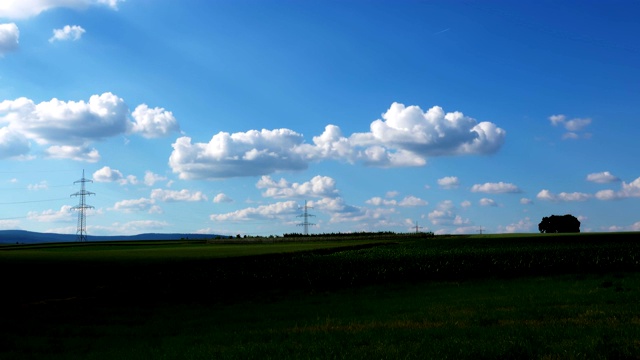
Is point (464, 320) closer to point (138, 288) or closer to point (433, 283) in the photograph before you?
point (433, 283)

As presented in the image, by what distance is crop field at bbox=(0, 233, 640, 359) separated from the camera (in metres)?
16.2

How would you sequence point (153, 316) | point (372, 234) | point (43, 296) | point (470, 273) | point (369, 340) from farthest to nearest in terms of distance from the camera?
point (372, 234), point (470, 273), point (43, 296), point (153, 316), point (369, 340)

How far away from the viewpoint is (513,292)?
105 ft

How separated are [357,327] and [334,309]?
323 inches

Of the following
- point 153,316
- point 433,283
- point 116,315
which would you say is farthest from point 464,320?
point 433,283

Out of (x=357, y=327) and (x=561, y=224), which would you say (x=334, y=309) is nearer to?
(x=357, y=327)

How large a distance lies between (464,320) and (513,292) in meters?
12.8

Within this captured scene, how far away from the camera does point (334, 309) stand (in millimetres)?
28391

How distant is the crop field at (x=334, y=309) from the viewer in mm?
16219

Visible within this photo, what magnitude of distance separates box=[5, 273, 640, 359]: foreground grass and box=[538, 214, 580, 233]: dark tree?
174636 mm

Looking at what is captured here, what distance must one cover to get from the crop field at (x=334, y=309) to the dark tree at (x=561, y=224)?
148668 mm

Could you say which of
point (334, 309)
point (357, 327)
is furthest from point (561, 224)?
point (357, 327)

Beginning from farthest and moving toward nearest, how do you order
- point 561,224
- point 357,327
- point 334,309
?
point 561,224 < point 334,309 < point 357,327

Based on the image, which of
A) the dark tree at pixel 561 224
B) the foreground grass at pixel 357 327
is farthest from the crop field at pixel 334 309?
the dark tree at pixel 561 224
